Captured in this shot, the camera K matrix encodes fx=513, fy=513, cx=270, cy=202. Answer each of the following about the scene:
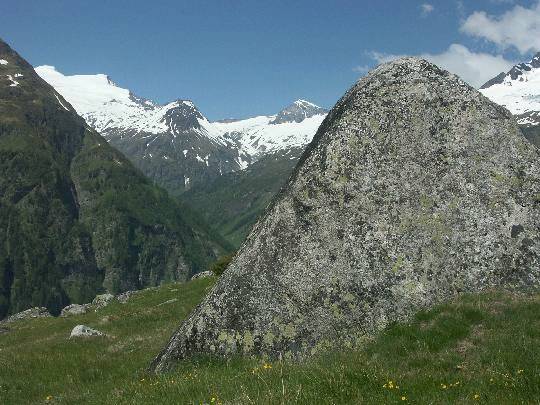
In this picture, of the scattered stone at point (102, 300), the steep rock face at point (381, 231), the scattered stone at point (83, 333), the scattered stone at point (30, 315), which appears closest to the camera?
the steep rock face at point (381, 231)

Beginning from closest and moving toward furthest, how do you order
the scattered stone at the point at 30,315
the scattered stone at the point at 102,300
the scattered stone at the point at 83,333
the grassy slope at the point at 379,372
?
the grassy slope at the point at 379,372
the scattered stone at the point at 83,333
the scattered stone at the point at 30,315
the scattered stone at the point at 102,300

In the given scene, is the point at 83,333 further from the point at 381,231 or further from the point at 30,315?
the point at 30,315

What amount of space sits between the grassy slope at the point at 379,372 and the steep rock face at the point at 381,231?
31.5 inches

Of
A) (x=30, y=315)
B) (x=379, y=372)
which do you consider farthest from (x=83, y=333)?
(x=30, y=315)

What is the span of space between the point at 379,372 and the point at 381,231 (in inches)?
211

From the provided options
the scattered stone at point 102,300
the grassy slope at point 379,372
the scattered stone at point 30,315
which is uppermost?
the grassy slope at point 379,372

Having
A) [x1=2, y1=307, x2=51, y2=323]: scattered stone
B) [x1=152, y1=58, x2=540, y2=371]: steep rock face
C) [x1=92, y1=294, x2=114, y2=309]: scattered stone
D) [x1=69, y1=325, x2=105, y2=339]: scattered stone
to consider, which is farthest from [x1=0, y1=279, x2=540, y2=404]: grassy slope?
[x1=2, y1=307, x2=51, y2=323]: scattered stone

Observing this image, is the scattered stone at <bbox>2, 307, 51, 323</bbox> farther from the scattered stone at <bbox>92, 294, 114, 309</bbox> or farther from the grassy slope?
the grassy slope

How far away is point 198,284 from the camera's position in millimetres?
45625

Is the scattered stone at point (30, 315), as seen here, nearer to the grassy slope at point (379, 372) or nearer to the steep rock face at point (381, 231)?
the grassy slope at point (379, 372)

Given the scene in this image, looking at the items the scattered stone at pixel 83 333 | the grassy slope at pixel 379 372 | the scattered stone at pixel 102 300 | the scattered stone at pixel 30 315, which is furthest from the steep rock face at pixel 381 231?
the scattered stone at pixel 30 315

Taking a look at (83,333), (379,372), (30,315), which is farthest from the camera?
(30,315)

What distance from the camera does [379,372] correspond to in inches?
383

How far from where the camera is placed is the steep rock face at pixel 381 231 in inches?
533
